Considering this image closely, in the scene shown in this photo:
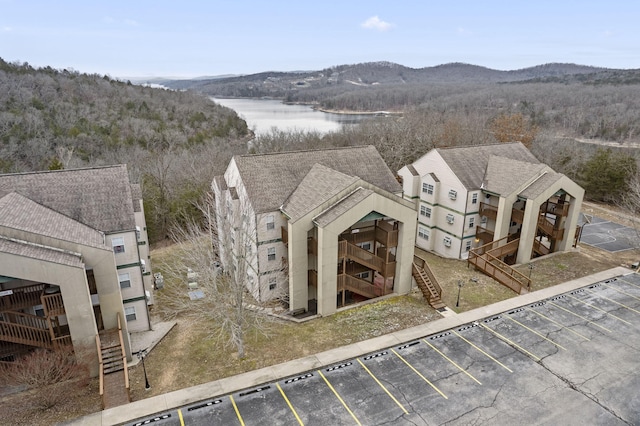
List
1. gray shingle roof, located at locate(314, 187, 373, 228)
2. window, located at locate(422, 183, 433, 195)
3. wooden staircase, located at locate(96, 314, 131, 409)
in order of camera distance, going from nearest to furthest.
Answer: wooden staircase, located at locate(96, 314, 131, 409)
gray shingle roof, located at locate(314, 187, 373, 228)
window, located at locate(422, 183, 433, 195)

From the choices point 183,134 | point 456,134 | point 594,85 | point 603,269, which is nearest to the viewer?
point 603,269

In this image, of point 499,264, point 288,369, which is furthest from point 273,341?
point 499,264

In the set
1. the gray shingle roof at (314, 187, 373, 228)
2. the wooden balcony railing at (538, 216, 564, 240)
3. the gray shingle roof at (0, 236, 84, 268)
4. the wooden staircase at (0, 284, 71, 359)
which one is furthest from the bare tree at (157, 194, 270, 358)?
the wooden balcony railing at (538, 216, 564, 240)

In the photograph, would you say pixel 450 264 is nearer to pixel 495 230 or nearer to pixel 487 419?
pixel 495 230

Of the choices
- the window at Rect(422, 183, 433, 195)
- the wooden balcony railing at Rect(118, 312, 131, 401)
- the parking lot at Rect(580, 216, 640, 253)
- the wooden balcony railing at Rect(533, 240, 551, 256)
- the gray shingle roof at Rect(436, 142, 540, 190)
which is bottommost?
the parking lot at Rect(580, 216, 640, 253)

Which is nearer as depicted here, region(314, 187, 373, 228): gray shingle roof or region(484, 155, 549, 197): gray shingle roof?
region(314, 187, 373, 228): gray shingle roof

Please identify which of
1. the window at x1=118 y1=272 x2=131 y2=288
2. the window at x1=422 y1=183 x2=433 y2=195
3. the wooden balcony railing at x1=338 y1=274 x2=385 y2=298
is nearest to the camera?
the window at x1=118 y1=272 x2=131 y2=288

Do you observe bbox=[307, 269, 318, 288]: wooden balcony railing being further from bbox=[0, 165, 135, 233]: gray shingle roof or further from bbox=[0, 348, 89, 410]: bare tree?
bbox=[0, 348, 89, 410]: bare tree

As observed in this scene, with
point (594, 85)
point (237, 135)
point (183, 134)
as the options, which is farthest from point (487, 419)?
point (594, 85)
